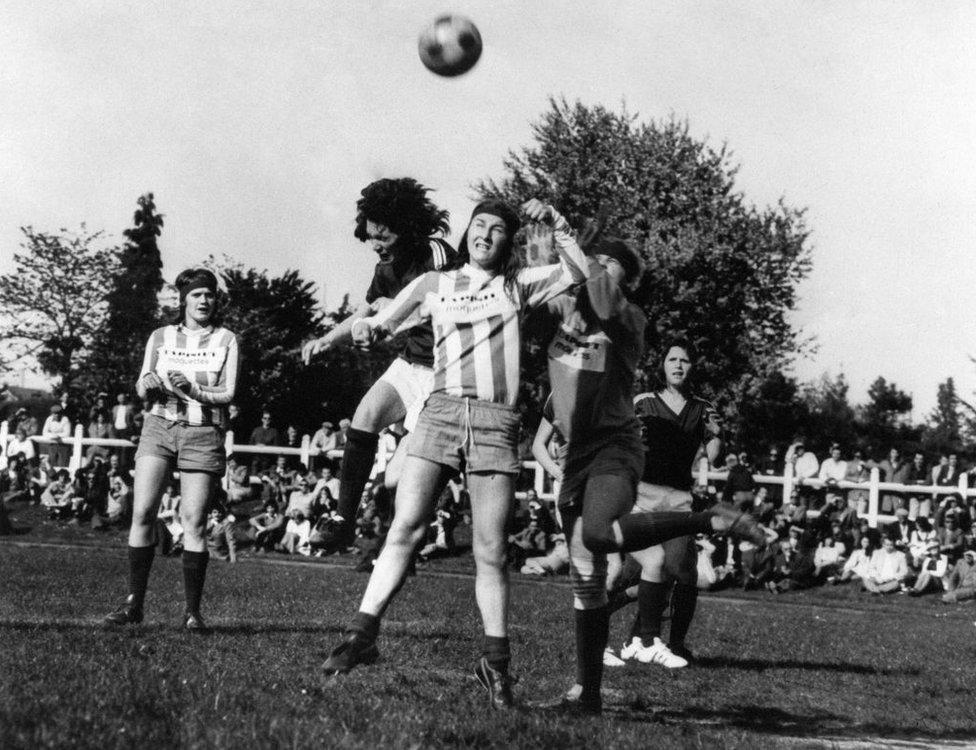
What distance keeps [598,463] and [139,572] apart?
3.48m

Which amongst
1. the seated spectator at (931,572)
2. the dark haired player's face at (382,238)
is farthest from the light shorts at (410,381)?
the seated spectator at (931,572)

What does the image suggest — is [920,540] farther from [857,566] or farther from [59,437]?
[59,437]

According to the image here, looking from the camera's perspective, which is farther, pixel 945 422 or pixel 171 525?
pixel 945 422

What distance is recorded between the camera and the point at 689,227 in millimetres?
38594

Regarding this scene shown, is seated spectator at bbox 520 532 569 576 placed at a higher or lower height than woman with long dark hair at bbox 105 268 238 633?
lower

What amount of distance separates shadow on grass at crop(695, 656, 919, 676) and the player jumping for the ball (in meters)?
2.96

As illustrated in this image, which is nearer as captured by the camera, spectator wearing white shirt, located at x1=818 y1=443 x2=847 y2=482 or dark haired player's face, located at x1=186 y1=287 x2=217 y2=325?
dark haired player's face, located at x1=186 y1=287 x2=217 y2=325

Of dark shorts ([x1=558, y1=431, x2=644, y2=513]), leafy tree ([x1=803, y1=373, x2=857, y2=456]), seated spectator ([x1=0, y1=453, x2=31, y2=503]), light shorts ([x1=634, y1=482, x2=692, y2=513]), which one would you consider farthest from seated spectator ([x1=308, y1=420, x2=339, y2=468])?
leafy tree ([x1=803, y1=373, x2=857, y2=456])

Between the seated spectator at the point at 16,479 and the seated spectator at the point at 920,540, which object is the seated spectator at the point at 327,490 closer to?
the seated spectator at the point at 16,479

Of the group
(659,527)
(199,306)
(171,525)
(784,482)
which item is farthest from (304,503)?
(659,527)

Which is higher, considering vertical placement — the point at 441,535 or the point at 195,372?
the point at 195,372

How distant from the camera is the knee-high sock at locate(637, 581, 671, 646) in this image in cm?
817

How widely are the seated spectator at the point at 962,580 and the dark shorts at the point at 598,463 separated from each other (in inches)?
566

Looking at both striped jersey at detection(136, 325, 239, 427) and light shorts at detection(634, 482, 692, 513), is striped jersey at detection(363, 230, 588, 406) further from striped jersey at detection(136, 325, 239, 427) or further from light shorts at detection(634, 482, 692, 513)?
light shorts at detection(634, 482, 692, 513)
